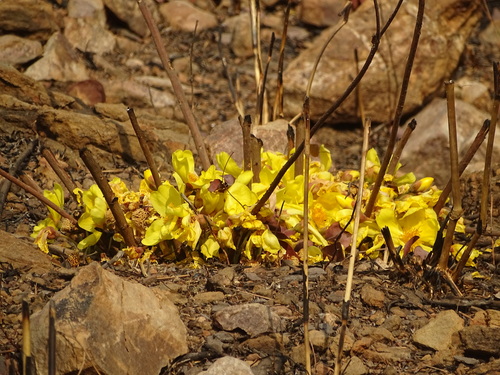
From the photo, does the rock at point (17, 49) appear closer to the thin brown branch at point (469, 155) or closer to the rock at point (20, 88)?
the rock at point (20, 88)

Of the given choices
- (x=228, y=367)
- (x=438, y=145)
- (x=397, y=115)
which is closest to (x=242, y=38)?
(x=438, y=145)

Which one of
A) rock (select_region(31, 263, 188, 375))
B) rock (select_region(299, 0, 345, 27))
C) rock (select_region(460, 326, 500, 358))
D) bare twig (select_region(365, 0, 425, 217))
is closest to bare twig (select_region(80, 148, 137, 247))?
rock (select_region(31, 263, 188, 375))

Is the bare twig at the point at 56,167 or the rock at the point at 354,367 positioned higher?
the bare twig at the point at 56,167

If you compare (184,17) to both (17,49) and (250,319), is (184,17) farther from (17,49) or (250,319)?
(250,319)

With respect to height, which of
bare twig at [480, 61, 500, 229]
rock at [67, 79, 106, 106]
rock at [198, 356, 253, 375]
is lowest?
rock at [67, 79, 106, 106]

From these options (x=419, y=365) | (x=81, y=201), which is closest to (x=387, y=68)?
(x=81, y=201)

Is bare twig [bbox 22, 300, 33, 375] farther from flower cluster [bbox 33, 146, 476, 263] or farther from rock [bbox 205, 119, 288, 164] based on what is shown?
rock [bbox 205, 119, 288, 164]

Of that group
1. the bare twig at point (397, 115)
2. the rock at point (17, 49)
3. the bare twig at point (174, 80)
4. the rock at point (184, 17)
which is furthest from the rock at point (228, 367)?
the rock at point (184, 17)
